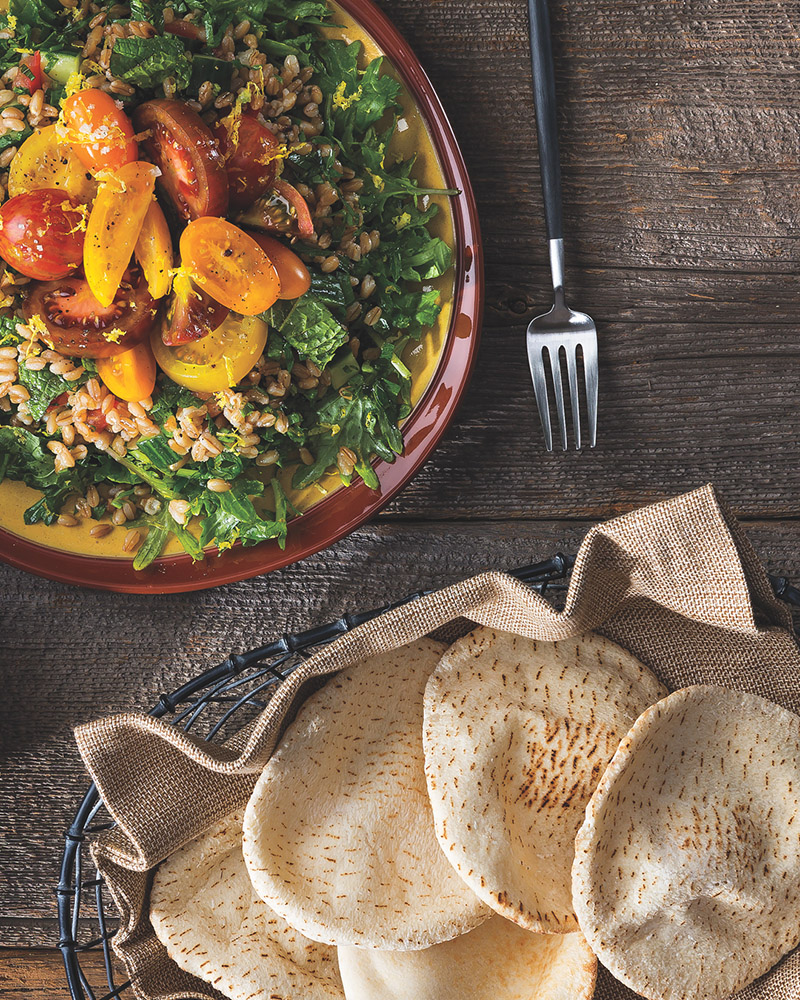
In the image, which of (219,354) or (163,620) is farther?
(163,620)

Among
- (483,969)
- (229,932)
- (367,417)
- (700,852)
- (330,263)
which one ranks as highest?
(330,263)

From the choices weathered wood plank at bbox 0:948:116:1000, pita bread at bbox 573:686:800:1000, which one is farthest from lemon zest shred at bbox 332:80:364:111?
weathered wood plank at bbox 0:948:116:1000

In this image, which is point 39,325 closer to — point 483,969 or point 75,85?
point 75,85

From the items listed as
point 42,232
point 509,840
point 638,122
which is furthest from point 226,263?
point 509,840

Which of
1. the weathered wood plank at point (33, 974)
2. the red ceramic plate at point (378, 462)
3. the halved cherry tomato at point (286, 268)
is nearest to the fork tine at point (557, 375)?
the red ceramic plate at point (378, 462)

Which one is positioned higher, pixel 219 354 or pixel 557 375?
pixel 219 354

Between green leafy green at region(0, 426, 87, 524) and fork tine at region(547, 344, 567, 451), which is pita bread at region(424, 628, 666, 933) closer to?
fork tine at region(547, 344, 567, 451)

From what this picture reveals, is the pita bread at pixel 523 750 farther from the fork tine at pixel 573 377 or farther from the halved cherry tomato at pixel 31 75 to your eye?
the halved cherry tomato at pixel 31 75

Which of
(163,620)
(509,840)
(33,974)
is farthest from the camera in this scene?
(33,974)
